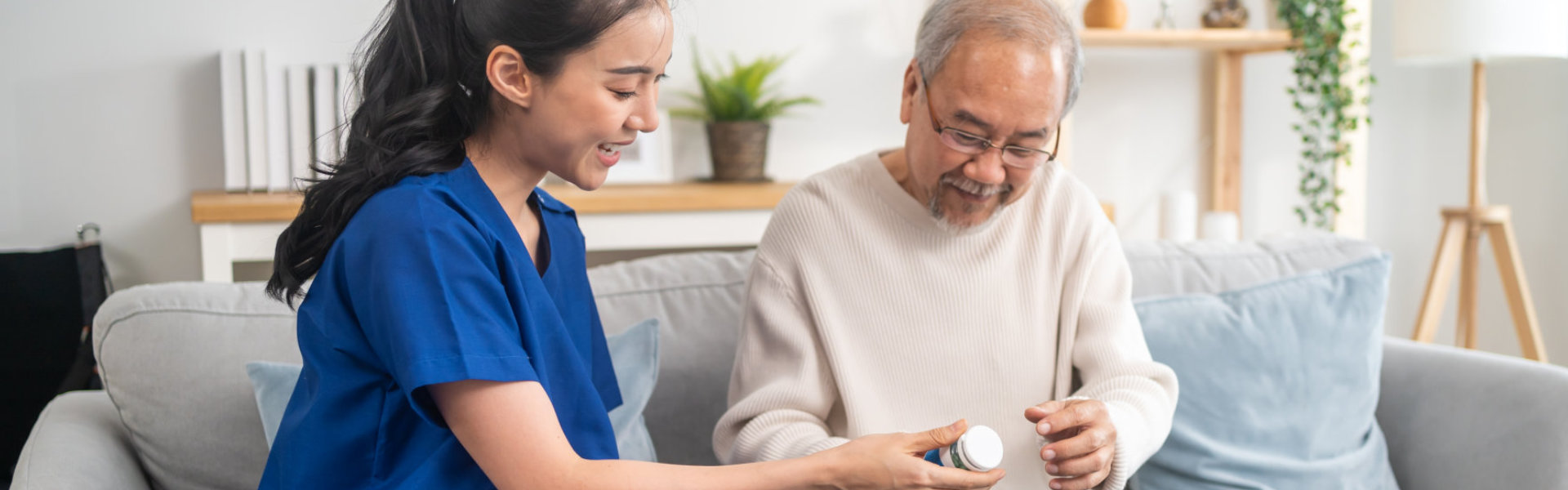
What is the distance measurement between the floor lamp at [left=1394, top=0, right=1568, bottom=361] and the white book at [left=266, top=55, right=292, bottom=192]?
276 cm

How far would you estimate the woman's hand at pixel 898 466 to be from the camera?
90cm

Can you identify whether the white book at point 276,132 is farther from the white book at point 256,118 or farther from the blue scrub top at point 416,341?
the blue scrub top at point 416,341

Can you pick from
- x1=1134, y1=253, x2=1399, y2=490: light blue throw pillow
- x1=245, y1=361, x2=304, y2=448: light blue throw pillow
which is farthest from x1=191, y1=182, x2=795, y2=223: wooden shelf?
x1=1134, y1=253, x2=1399, y2=490: light blue throw pillow

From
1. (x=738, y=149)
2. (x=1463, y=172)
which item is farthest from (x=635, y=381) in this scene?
(x=1463, y=172)

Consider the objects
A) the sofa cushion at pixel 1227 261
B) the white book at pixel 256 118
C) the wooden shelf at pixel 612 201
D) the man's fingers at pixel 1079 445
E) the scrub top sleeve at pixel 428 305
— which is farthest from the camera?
the white book at pixel 256 118

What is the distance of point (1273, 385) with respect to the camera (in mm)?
1427

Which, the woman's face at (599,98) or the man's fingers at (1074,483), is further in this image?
the man's fingers at (1074,483)

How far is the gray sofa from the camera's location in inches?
51.3

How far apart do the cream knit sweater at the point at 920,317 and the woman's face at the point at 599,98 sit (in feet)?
1.39

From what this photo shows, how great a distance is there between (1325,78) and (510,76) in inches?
109

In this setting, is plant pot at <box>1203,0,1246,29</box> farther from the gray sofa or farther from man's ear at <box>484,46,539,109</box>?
man's ear at <box>484,46,539,109</box>

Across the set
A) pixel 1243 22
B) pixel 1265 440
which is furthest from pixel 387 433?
pixel 1243 22

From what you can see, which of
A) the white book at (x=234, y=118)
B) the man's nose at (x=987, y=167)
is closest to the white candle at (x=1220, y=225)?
the man's nose at (x=987, y=167)

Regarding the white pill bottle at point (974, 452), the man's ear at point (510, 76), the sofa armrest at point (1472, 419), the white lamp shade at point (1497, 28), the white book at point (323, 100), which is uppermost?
the white lamp shade at point (1497, 28)
